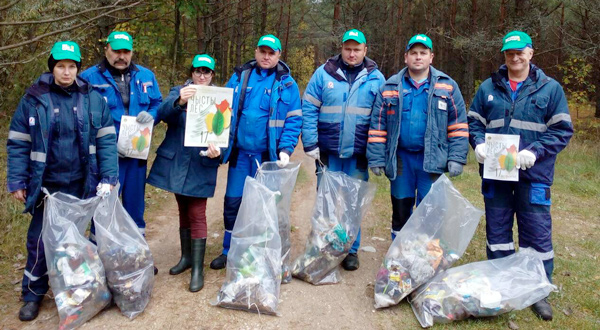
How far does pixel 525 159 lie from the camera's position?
3279 millimetres

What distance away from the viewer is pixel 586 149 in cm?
1017

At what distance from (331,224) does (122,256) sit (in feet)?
5.28

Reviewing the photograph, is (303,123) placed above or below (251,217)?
above

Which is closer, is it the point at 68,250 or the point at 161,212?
the point at 68,250

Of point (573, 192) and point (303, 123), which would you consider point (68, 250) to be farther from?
point (573, 192)

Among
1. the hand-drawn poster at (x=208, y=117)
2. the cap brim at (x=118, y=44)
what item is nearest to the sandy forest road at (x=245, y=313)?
the hand-drawn poster at (x=208, y=117)

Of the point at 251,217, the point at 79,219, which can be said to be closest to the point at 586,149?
the point at 251,217

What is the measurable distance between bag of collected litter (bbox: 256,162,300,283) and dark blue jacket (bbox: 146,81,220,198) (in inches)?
17.4

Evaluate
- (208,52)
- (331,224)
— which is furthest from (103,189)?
(208,52)

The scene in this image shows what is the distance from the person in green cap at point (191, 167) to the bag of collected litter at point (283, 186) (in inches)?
16.2

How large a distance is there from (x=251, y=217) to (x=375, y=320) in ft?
3.89

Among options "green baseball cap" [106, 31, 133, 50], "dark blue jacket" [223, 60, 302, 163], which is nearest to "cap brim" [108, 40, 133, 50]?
"green baseball cap" [106, 31, 133, 50]

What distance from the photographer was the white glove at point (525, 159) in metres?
3.27

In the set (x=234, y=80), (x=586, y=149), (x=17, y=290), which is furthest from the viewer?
(x=586, y=149)
